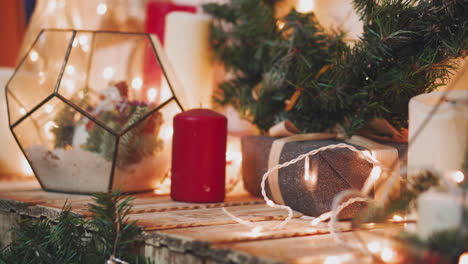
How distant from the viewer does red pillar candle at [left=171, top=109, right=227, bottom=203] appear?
917 mm

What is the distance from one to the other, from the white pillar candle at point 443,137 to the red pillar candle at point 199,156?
0.37 metres

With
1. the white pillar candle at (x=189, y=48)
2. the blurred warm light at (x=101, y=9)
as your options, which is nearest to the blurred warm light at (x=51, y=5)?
the blurred warm light at (x=101, y=9)

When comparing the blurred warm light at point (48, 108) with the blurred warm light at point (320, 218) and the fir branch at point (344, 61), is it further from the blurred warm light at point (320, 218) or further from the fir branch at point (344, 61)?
the blurred warm light at point (320, 218)

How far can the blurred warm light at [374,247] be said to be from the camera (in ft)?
1.92

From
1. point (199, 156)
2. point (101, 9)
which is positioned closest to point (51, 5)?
point (101, 9)

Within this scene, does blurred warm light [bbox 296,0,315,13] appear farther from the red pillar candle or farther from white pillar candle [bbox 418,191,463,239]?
white pillar candle [bbox 418,191,463,239]

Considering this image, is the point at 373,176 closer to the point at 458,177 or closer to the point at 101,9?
the point at 458,177

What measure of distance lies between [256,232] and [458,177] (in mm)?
245

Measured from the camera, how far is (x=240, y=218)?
2.52 ft

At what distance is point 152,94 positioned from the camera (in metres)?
0.97

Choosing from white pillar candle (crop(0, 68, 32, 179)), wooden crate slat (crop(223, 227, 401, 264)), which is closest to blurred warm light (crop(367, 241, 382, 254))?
wooden crate slat (crop(223, 227, 401, 264))

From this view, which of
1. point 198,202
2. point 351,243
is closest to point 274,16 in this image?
point 198,202

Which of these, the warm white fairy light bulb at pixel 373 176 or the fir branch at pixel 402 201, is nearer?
the fir branch at pixel 402 201

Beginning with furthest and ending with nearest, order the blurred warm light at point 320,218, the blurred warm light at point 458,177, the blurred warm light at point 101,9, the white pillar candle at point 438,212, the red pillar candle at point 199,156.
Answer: the blurred warm light at point 101,9 < the red pillar candle at point 199,156 < the blurred warm light at point 320,218 < the blurred warm light at point 458,177 < the white pillar candle at point 438,212
